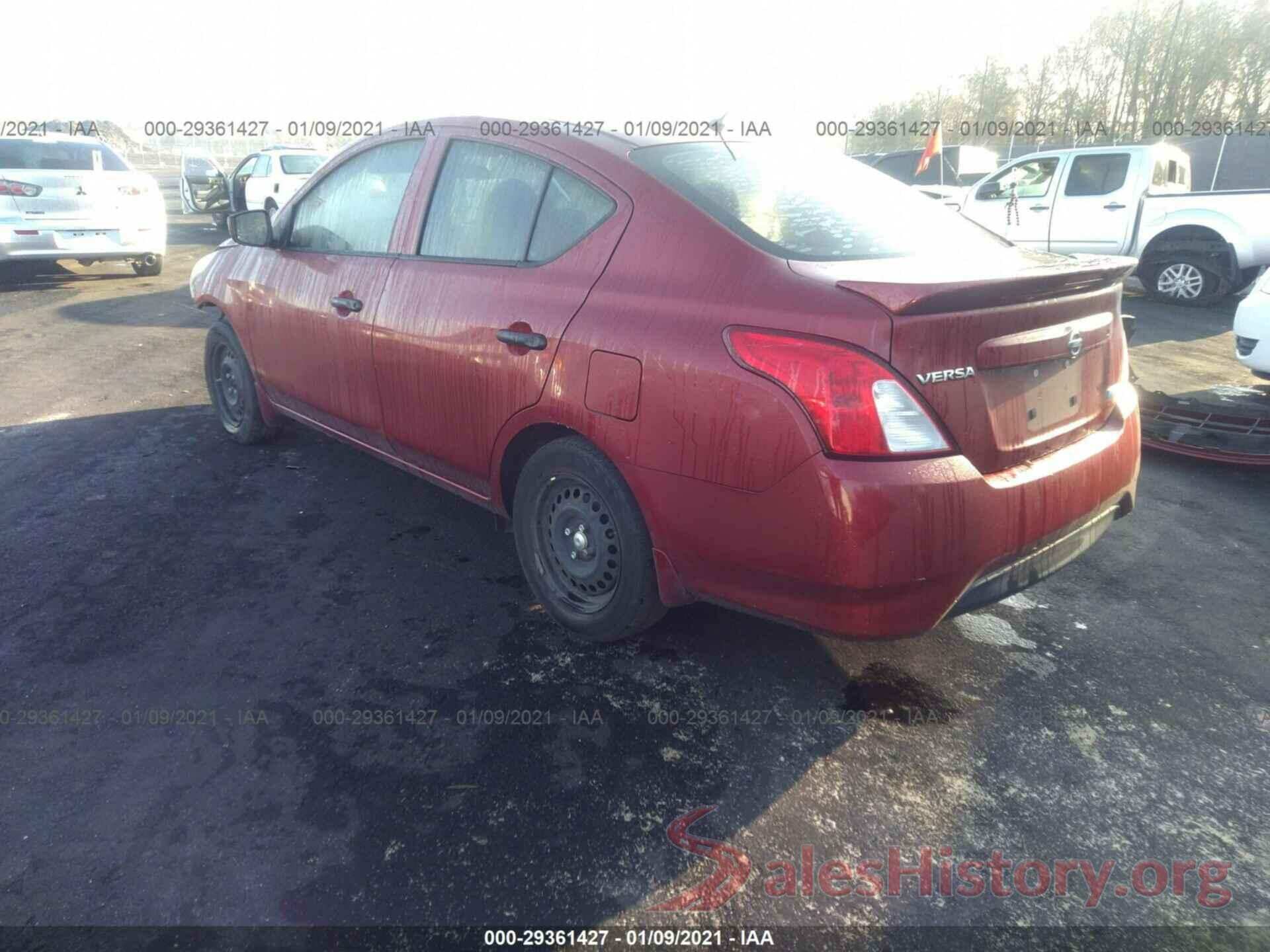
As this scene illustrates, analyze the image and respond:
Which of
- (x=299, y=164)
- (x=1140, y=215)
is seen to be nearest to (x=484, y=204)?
(x=1140, y=215)

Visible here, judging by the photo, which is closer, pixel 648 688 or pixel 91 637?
pixel 648 688

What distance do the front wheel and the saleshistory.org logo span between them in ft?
33.5

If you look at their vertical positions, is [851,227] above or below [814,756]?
above

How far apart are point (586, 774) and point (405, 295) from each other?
1.94m

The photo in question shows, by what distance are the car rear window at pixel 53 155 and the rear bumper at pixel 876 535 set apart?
10051 millimetres

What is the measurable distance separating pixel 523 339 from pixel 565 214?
0.44 meters

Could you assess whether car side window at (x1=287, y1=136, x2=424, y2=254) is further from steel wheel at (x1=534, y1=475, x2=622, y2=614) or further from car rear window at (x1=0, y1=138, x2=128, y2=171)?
car rear window at (x1=0, y1=138, x2=128, y2=171)

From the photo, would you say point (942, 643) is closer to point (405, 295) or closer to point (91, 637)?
point (405, 295)

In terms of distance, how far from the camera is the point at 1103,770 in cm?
234

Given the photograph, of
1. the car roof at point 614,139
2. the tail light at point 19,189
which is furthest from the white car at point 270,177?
the car roof at point 614,139

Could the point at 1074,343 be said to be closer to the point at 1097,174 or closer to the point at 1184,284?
the point at 1184,284

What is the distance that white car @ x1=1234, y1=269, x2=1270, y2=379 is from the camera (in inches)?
215

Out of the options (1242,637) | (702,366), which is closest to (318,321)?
(702,366)

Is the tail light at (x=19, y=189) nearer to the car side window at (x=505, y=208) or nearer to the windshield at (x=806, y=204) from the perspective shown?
the car side window at (x=505, y=208)
